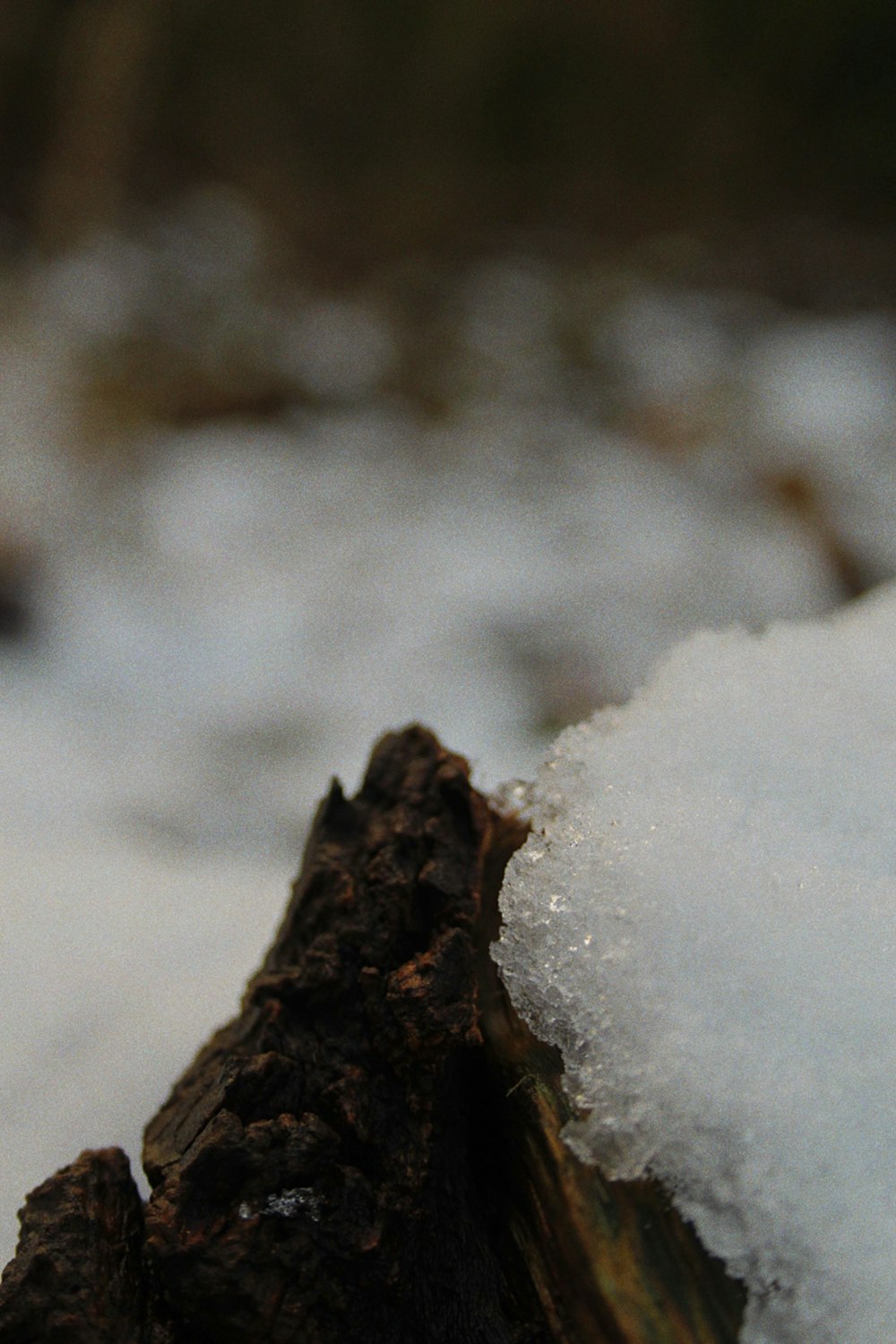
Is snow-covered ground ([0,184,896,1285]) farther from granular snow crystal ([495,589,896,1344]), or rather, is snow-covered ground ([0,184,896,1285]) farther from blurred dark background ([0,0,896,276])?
granular snow crystal ([495,589,896,1344])

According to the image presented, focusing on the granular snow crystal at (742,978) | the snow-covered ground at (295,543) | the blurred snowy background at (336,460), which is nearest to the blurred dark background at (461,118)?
the blurred snowy background at (336,460)

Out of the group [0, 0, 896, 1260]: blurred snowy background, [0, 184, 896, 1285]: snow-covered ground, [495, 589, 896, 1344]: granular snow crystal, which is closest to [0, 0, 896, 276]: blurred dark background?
[0, 0, 896, 1260]: blurred snowy background

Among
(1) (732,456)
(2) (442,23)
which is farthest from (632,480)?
(2) (442,23)

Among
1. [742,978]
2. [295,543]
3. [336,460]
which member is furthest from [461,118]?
[742,978]

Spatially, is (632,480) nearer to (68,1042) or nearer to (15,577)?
(15,577)

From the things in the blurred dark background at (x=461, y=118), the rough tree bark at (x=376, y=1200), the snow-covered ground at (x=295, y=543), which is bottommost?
the rough tree bark at (x=376, y=1200)

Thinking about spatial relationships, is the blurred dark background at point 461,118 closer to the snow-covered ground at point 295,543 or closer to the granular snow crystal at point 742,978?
the snow-covered ground at point 295,543
